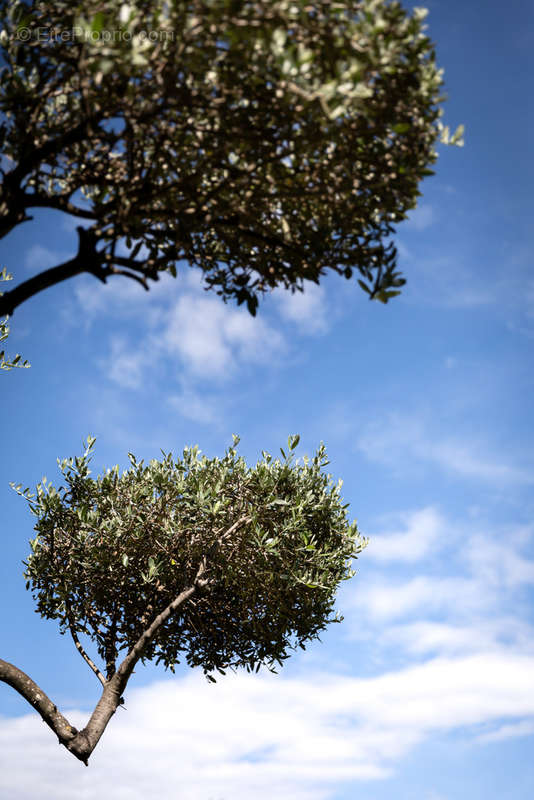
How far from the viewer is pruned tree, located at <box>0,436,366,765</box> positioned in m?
16.2

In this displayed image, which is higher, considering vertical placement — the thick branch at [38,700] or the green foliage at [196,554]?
the green foliage at [196,554]

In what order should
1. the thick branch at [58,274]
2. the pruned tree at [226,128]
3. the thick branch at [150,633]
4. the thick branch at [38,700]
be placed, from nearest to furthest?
the pruned tree at [226,128] → the thick branch at [58,274] → the thick branch at [38,700] → the thick branch at [150,633]

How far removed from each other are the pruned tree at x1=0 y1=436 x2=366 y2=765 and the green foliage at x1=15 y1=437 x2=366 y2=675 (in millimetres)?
35

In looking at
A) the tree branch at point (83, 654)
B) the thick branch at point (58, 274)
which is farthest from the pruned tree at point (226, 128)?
the tree branch at point (83, 654)

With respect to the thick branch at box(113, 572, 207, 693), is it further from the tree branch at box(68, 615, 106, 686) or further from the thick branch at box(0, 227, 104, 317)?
the thick branch at box(0, 227, 104, 317)

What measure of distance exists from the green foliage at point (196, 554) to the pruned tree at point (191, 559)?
0.12ft

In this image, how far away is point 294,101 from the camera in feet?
25.2

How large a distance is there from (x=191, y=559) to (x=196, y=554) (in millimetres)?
270

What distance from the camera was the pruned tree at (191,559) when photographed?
16.2 meters

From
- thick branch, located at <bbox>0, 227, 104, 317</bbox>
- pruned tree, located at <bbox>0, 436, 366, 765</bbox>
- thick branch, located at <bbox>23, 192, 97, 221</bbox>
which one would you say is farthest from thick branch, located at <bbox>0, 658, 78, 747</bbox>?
thick branch, located at <bbox>23, 192, 97, 221</bbox>

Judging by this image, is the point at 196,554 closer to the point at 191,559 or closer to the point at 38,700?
the point at 191,559

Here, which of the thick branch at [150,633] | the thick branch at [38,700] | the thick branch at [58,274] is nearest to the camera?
the thick branch at [58,274]

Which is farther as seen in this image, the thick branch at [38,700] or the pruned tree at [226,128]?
the thick branch at [38,700]

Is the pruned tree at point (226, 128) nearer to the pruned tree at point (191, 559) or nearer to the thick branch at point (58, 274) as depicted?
the thick branch at point (58, 274)
